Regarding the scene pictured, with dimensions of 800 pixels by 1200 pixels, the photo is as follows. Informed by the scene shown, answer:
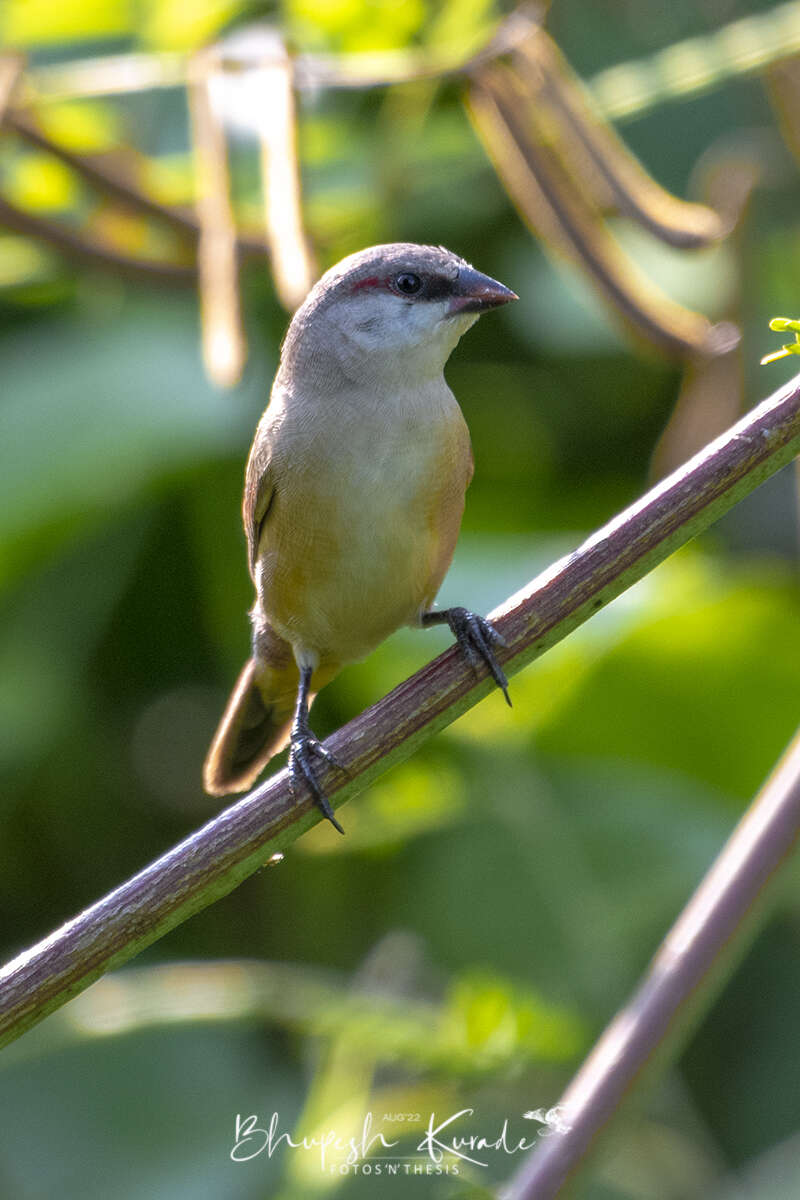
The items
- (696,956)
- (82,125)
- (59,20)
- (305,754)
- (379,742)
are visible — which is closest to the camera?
(379,742)

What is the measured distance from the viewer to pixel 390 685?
357 cm

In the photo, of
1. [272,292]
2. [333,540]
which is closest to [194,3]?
[272,292]

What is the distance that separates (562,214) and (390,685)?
3.88ft

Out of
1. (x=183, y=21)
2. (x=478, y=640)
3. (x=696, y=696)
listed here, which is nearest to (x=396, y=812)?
(x=696, y=696)

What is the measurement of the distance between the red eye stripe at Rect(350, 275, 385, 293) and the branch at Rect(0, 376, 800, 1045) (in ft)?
4.10

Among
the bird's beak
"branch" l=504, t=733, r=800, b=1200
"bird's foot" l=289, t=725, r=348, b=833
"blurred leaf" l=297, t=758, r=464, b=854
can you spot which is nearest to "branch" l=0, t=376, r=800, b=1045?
"bird's foot" l=289, t=725, r=348, b=833

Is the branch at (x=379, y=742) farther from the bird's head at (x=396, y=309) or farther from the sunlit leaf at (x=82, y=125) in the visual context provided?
the sunlit leaf at (x=82, y=125)

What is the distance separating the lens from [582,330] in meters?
4.04

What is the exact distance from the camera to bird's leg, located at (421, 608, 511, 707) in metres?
1.77

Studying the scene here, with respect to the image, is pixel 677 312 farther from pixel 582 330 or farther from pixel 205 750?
pixel 205 750

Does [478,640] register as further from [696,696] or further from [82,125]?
[82,125]

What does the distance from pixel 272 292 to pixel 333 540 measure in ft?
5.01

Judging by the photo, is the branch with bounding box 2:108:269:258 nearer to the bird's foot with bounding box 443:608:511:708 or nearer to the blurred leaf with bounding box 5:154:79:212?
the blurred leaf with bounding box 5:154:79:212

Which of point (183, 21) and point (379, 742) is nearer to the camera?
point (379, 742)
